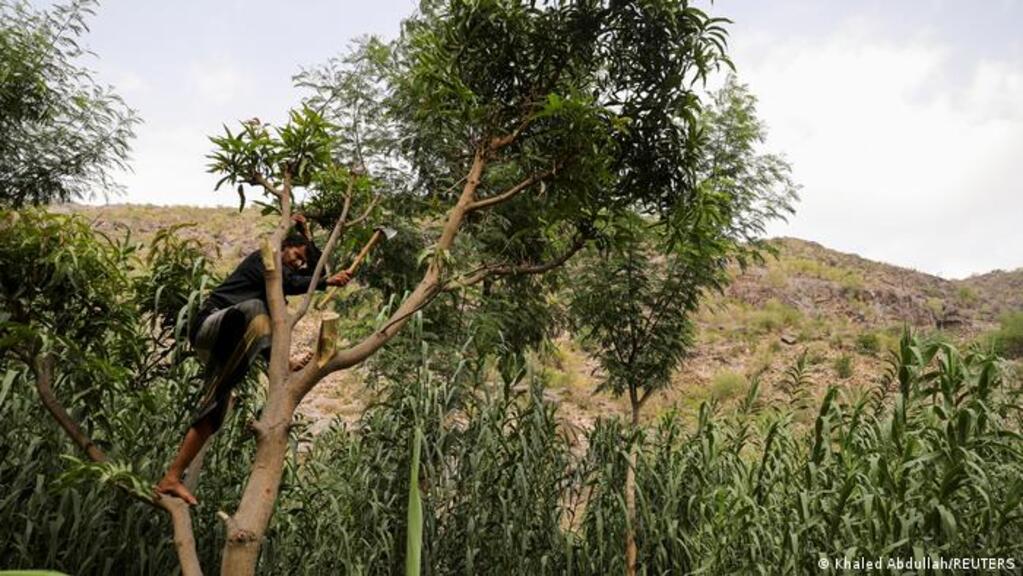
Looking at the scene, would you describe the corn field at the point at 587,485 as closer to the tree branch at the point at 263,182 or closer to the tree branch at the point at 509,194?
the tree branch at the point at 509,194

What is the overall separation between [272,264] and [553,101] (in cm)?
163

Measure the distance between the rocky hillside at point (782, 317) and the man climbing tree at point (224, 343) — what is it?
463 inches

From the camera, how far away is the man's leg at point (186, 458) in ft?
9.05

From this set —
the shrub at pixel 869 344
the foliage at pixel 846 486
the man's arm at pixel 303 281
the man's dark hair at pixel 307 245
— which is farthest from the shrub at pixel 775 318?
the man's arm at pixel 303 281

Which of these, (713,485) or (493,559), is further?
(713,485)

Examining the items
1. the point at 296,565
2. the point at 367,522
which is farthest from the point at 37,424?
the point at 367,522

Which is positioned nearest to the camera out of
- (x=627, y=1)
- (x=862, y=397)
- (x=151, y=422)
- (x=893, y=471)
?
(x=893, y=471)

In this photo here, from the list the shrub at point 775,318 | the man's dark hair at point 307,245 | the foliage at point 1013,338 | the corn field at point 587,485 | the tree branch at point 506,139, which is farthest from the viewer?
the shrub at point 775,318

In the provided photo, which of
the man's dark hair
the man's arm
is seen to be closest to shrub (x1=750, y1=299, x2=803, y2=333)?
the man's dark hair

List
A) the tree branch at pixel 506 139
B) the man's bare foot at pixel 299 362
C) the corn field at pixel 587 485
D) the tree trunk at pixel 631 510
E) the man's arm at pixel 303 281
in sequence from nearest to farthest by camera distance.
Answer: the corn field at pixel 587 485
the man's bare foot at pixel 299 362
the man's arm at pixel 303 281
the tree trunk at pixel 631 510
the tree branch at pixel 506 139

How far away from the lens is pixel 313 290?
3240mm

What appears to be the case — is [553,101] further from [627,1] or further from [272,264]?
[272,264]

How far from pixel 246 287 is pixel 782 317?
2417 cm

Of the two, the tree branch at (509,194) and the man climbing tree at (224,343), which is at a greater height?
the tree branch at (509,194)
